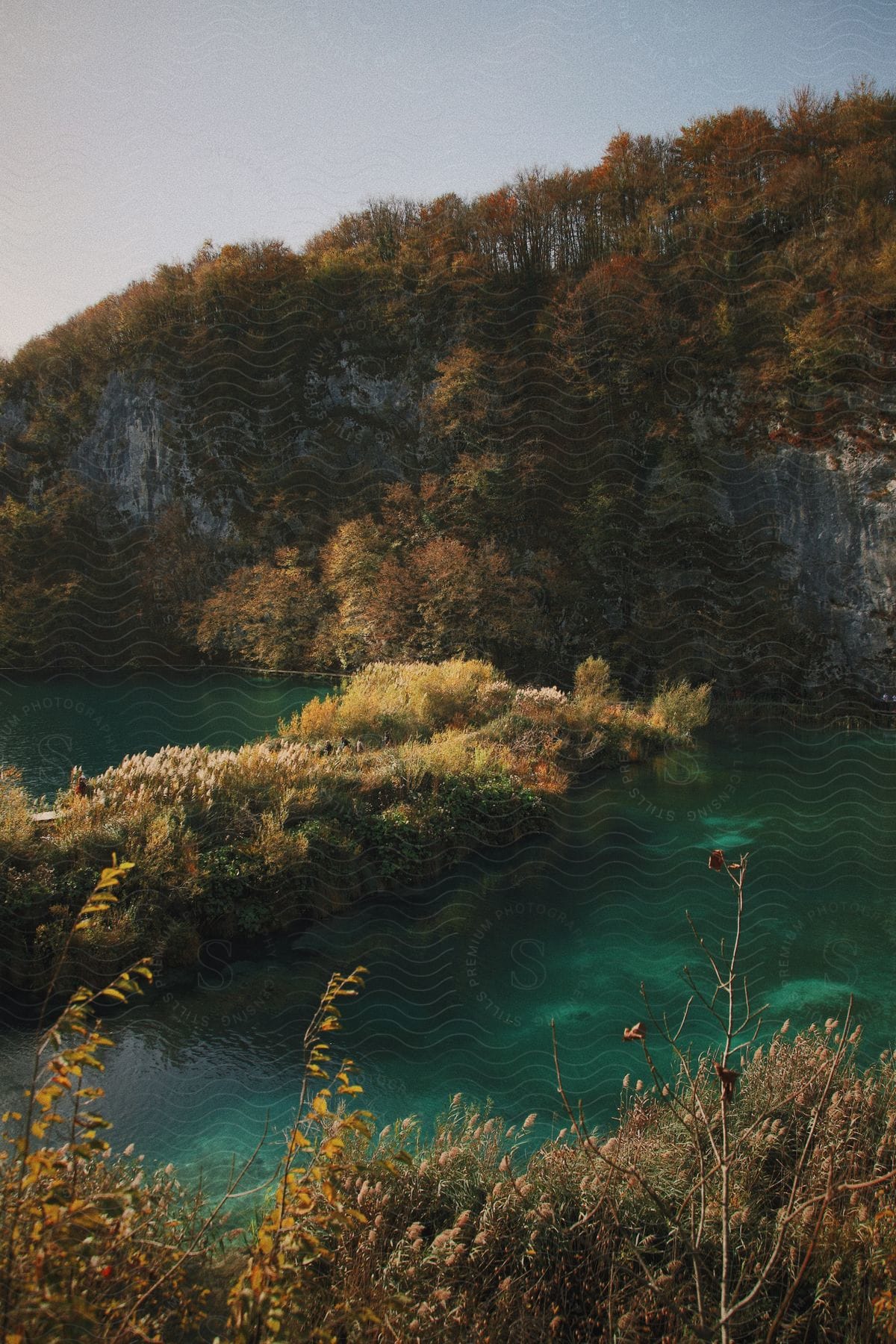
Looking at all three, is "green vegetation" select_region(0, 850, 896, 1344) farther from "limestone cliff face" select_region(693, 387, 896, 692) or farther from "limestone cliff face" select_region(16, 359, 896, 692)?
"limestone cliff face" select_region(16, 359, 896, 692)

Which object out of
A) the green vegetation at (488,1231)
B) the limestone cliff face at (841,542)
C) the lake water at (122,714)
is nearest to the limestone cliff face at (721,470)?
the limestone cliff face at (841,542)

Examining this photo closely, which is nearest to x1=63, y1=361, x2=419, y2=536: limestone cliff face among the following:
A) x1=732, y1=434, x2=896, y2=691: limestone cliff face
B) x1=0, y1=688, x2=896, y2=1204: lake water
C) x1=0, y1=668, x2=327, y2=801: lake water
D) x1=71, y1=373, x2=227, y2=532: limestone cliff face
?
x1=71, y1=373, x2=227, y2=532: limestone cliff face

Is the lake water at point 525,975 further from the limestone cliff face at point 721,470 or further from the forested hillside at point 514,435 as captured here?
the forested hillside at point 514,435

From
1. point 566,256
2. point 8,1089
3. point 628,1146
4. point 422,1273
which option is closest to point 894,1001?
point 628,1146

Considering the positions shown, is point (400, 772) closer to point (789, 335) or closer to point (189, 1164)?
point (189, 1164)

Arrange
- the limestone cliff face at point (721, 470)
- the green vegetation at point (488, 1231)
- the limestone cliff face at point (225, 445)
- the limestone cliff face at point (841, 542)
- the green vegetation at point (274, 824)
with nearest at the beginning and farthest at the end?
the green vegetation at point (488, 1231) < the green vegetation at point (274, 824) < the limestone cliff face at point (841, 542) < the limestone cliff face at point (721, 470) < the limestone cliff face at point (225, 445)
